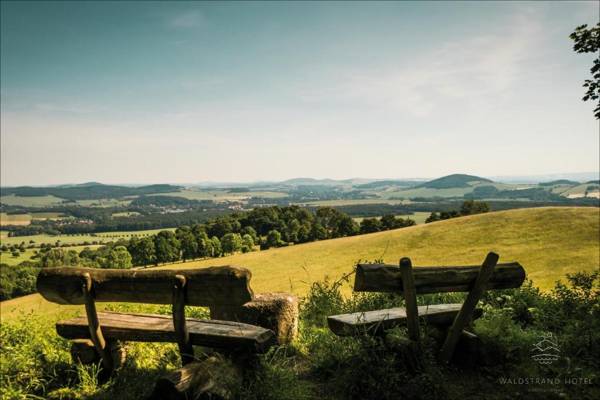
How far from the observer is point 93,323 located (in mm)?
5910

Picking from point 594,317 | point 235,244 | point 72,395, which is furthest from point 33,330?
point 235,244

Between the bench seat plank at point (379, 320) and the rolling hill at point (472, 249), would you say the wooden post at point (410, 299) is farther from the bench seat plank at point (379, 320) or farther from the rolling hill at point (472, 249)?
the rolling hill at point (472, 249)

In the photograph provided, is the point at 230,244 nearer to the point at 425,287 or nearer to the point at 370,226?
the point at 370,226

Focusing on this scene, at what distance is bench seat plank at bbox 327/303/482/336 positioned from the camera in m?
5.68

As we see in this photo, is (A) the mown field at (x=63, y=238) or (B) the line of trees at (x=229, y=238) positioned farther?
(A) the mown field at (x=63, y=238)

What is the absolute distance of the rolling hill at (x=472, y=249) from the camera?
31750 mm

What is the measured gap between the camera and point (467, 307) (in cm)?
571

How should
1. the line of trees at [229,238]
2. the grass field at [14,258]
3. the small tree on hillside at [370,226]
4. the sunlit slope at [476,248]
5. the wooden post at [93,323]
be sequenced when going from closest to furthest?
1. the wooden post at [93,323]
2. the sunlit slope at [476,248]
3. the small tree on hillside at [370,226]
4. the line of trees at [229,238]
5. the grass field at [14,258]

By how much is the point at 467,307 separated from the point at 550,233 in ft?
131

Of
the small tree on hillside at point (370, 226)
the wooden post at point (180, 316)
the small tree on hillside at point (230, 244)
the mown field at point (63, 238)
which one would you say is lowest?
the mown field at point (63, 238)

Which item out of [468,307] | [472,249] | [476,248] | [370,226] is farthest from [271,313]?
[370,226]

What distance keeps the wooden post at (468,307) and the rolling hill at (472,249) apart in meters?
22.2

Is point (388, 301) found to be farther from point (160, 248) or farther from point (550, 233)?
point (160, 248)

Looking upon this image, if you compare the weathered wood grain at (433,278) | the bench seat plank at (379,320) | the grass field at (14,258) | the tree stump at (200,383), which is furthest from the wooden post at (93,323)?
the grass field at (14,258)
